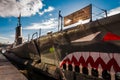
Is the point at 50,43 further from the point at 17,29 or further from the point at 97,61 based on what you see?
the point at 17,29

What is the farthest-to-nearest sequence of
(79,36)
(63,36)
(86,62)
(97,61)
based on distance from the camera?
(63,36) < (79,36) < (86,62) < (97,61)

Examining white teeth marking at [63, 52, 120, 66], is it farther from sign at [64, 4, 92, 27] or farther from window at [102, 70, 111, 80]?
sign at [64, 4, 92, 27]

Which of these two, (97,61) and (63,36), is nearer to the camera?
(97,61)

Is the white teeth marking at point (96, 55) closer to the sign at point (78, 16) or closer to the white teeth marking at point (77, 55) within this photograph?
the white teeth marking at point (77, 55)

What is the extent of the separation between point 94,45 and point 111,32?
37.2 inches

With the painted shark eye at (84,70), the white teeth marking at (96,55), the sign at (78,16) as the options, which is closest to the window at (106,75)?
the white teeth marking at (96,55)

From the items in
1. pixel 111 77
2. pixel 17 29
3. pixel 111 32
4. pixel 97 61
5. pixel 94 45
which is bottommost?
pixel 111 77

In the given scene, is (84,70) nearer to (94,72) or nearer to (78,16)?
(94,72)

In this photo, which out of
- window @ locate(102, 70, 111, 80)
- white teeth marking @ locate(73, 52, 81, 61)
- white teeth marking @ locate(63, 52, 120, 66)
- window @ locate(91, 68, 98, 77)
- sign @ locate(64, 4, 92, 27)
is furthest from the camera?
sign @ locate(64, 4, 92, 27)

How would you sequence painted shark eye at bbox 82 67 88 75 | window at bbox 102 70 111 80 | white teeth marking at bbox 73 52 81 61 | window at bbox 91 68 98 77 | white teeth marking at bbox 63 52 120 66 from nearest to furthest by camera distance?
white teeth marking at bbox 63 52 120 66, window at bbox 102 70 111 80, window at bbox 91 68 98 77, painted shark eye at bbox 82 67 88 75, white teeth marking at bbox 73 52 81 61

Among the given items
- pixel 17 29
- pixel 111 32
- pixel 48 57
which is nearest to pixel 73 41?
pixel 111 32

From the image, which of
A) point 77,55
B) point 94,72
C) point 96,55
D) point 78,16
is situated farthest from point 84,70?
point 78,16

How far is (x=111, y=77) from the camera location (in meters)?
5.71

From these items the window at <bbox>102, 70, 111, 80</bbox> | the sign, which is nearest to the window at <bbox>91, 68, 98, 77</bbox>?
the window at <bbox>102, 70, 111, 80</bbox>
